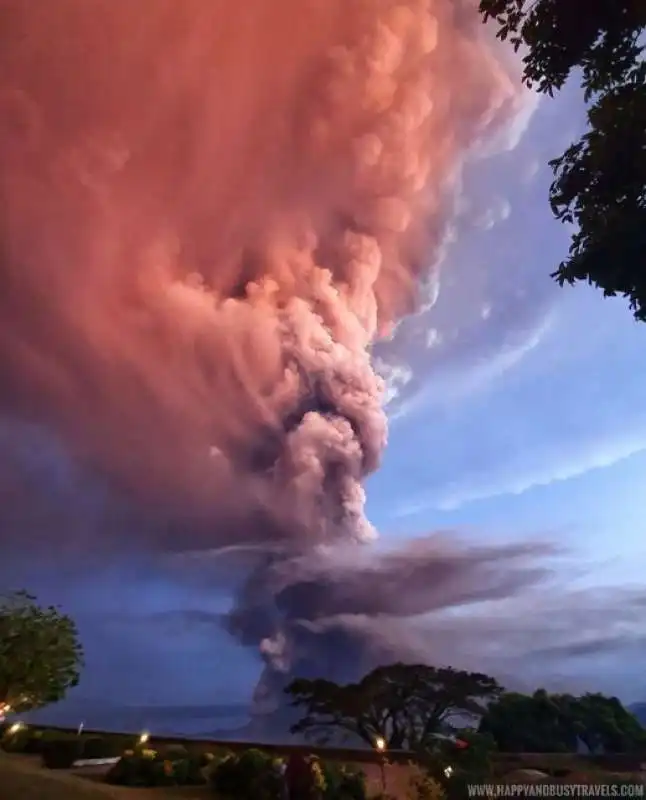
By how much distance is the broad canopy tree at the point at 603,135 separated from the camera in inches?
316

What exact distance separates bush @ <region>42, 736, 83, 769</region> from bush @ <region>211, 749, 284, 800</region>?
5750 mm

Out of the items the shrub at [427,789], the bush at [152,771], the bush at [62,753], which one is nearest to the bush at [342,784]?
the shrub at [427,789]

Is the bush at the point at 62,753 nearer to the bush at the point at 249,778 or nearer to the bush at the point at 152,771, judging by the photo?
the bush at the point at 152,771

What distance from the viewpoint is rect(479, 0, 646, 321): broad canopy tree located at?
8.03 metres

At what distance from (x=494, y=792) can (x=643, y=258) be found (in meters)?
10.6

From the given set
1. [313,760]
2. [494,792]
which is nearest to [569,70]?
[494,792]

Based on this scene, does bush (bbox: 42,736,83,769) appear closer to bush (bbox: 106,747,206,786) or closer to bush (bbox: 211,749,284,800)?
bush (bbox: 106,747,206,786)

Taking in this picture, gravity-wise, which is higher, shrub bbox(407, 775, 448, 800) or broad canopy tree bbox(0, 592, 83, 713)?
broad canopy tree bbox(0, 592, 83, 713)

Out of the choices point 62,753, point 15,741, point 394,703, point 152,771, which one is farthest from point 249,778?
point 394,703

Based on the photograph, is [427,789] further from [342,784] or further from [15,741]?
[15,741]

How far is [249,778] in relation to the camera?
55.5 ft

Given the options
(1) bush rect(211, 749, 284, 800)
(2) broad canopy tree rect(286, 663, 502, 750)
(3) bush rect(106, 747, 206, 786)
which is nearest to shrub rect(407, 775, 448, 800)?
(1) bush rect(211, 749, 284, 800)

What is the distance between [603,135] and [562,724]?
23.6 meters

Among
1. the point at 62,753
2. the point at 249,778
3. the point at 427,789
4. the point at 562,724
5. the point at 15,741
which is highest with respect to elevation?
the point at 15,741
